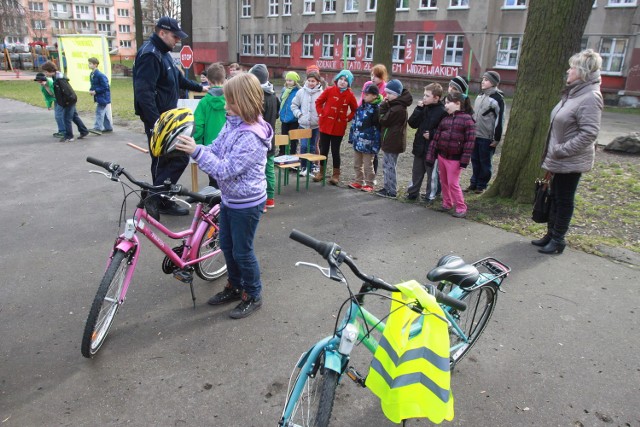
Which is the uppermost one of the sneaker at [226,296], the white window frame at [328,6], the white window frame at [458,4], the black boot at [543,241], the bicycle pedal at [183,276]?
the white window frame at [328,6]

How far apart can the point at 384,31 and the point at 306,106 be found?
504 cm

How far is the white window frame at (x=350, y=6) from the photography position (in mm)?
34534

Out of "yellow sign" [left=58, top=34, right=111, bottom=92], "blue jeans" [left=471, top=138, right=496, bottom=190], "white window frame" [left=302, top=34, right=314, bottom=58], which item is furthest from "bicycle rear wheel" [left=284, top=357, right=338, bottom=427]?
"white window frame" [left=302, top=34, right=314, bottom=58]

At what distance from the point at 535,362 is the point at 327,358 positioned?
1982mm

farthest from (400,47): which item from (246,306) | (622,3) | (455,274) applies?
(455,274)

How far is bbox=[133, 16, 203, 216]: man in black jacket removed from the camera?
18.7ft

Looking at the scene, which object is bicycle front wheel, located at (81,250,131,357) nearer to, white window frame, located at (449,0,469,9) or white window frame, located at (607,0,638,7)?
white window frame, located at (607,0,638,7)

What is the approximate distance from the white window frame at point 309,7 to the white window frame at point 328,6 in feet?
3.39

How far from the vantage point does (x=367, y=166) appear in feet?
25.2

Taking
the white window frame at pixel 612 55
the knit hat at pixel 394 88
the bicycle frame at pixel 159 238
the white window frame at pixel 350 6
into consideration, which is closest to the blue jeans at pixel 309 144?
the knit hat at pixel 394 88

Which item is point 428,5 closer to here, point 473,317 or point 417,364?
point 473,317

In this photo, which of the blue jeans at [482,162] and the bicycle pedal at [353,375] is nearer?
the bicycle pedal at [353,375]

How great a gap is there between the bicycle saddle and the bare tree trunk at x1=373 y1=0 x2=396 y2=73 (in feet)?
33.2

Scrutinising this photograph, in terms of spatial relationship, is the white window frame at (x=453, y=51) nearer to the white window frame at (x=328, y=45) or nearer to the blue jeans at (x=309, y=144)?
the white window frame at (x=328, y=45)
